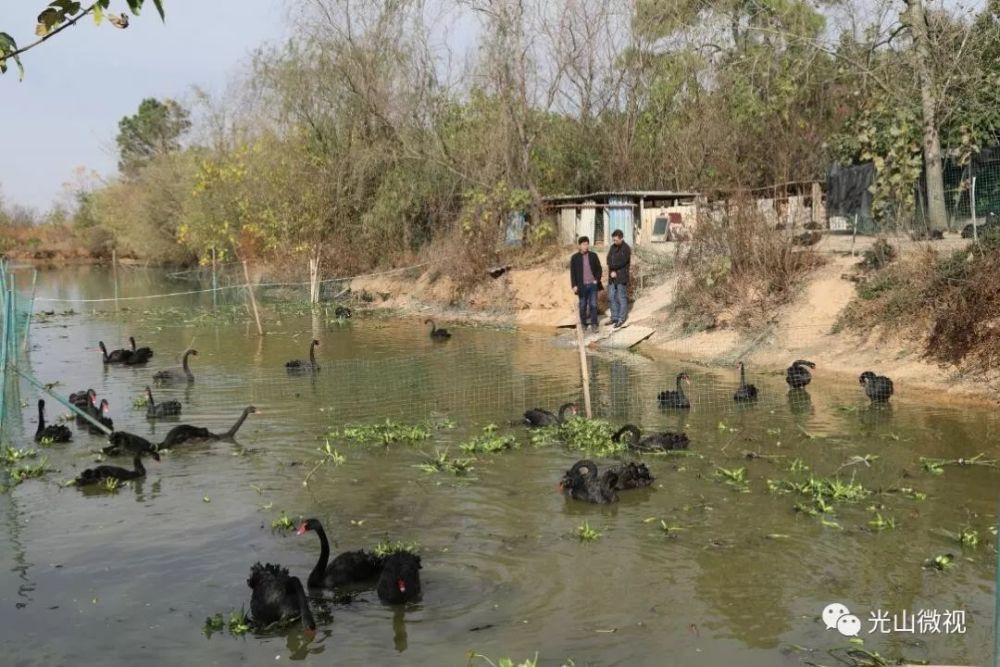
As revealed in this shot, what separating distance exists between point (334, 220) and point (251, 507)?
28869 millimetres

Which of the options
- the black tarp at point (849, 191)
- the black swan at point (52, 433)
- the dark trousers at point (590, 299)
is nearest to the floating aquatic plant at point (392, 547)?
the black swan at point (52, 433)

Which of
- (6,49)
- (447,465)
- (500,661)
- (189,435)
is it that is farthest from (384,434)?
(6,49)

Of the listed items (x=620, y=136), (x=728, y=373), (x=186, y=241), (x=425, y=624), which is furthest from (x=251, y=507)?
(x=186, y=241)

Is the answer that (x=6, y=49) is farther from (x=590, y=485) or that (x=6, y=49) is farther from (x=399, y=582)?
(x=590, y=485)

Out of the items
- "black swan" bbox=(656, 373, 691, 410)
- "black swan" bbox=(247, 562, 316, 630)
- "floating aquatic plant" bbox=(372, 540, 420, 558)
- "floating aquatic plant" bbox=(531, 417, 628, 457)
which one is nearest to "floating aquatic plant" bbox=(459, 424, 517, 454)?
"floating aquatic plant" bbox=(531, 417, 628, 457)

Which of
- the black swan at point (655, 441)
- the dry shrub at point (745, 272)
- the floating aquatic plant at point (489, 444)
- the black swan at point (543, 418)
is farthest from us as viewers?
the dry shrub at point (745, 272)

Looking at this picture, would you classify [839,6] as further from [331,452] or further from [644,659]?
[644,659]

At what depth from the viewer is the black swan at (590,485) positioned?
10156 millimetres

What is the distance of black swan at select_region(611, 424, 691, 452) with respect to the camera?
40.1 ft

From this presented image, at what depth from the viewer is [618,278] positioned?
23281mm

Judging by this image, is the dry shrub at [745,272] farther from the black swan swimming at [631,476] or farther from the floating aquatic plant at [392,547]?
the floating aquatic plant at [392,547]

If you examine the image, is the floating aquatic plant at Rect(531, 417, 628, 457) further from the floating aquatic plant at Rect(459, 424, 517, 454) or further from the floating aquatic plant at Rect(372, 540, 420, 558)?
the floating aquatic plant at Rect(372, 540, 420, 558)

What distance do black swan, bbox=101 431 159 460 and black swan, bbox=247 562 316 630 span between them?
5422mm

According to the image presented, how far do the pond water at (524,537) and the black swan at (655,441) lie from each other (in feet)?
0.97
